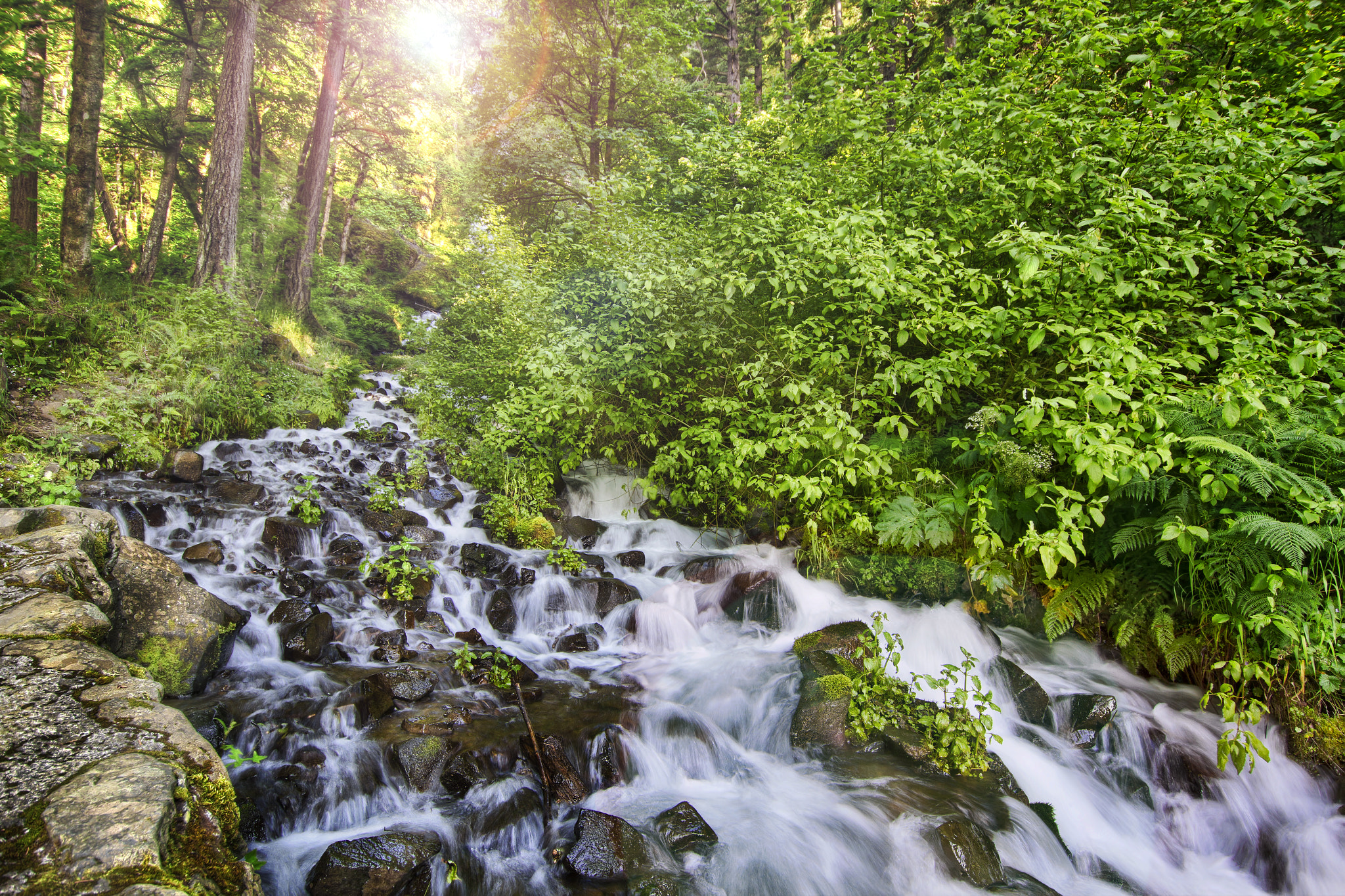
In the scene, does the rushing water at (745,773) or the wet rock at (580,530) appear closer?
the rushing water at (745,773)

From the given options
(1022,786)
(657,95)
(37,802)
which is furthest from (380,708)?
(657,95)

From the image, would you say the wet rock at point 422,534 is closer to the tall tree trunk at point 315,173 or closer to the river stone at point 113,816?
the river stone at point 113,816

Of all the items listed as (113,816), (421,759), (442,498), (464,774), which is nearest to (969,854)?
(464,774)

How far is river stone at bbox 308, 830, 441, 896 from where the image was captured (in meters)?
2.75

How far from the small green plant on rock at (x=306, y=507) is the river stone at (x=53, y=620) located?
3344 mm

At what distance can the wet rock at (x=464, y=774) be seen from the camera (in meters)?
3.57

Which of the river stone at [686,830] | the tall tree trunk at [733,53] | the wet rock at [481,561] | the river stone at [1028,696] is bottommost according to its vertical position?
the river stone at [686,830]

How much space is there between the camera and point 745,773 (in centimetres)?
421

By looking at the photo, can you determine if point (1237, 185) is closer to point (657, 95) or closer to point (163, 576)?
point (163, 576)

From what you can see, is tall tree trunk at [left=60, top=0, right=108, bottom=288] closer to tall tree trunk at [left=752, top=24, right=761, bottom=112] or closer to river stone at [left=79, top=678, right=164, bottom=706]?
river stone at [left=79, top=678, right=164, bottom=706]

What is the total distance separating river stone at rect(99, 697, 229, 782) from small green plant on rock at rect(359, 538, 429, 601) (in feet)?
10.4

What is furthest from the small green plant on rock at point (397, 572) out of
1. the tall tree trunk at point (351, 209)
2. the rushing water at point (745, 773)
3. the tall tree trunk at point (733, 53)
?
the tall tree trunk at point (351, 209)

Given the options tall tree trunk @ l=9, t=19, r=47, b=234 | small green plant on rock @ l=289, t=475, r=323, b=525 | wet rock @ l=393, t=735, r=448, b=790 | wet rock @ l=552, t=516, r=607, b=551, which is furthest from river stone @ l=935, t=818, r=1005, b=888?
tall tree trunk @ l=9, t=19, r=47, b=234

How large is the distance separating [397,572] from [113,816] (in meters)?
4.23
